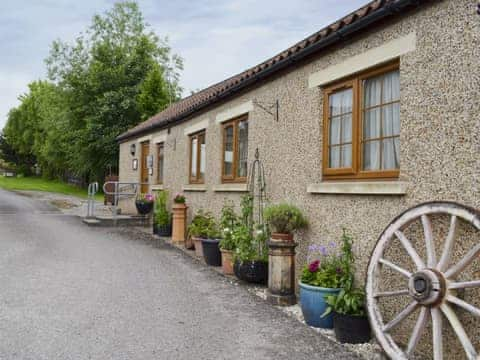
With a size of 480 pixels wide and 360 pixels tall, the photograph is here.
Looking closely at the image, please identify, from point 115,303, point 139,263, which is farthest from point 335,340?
point 139,263

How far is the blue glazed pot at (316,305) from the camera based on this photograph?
496cm

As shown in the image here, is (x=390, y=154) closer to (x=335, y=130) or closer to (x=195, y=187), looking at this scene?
(x=335, y=130)

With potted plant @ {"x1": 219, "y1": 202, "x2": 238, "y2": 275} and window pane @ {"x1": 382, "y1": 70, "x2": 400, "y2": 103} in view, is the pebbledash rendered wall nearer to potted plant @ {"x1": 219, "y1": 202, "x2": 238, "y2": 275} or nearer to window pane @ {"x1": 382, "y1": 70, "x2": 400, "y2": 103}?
window pane @ {"x1": 382, "y1": 70, "x2": 400, "y2": 103}

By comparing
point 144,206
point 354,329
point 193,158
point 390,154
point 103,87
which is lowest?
point 354,329

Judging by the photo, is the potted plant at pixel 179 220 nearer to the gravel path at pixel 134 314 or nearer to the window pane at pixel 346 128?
the gravel path at pixel 134 314

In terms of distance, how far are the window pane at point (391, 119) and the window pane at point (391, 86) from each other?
81 millimetres

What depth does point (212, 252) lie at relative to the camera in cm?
852

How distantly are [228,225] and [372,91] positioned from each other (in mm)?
3954

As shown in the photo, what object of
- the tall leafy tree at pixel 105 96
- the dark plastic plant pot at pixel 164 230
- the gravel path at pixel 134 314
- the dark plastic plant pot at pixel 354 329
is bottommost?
the gravel path at pixel 134 314

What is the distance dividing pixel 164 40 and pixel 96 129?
13.0 m

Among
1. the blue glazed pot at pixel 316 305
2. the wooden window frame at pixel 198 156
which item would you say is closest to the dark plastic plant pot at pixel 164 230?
the wooden window frame at pixel 198 156

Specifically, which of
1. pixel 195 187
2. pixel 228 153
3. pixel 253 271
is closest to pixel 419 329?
pixel 253 271

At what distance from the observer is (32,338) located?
14.9 feet

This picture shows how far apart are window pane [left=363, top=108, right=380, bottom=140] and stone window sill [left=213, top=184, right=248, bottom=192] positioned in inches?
133
